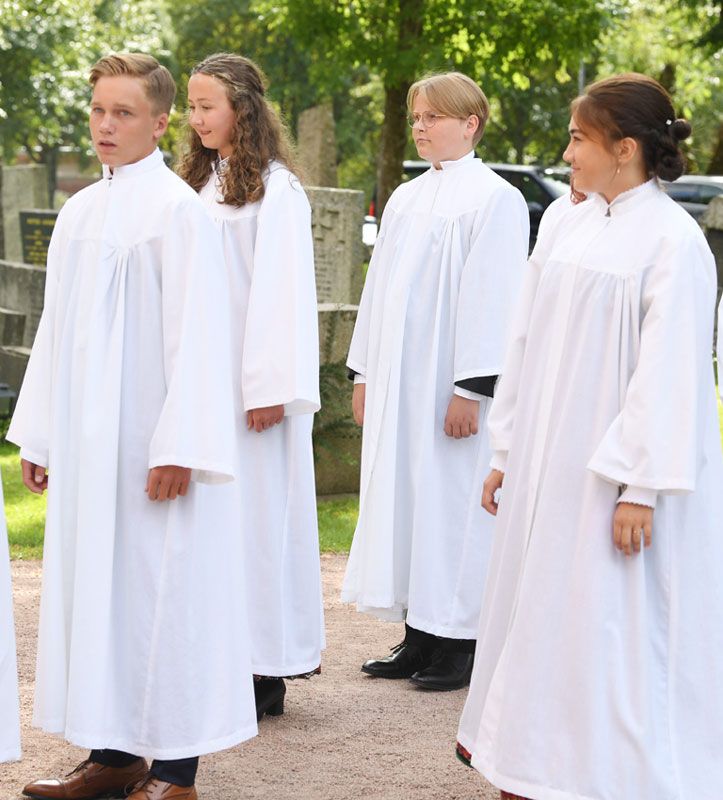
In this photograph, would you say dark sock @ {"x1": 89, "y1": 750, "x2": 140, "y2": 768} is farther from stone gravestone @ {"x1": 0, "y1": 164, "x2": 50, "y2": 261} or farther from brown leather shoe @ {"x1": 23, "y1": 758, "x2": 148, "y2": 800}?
stone gravestone @ {"x1": 0, "y1": 164, "x2": 50, "y2": 261}

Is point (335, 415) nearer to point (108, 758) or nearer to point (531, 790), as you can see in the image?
point (108, 758)

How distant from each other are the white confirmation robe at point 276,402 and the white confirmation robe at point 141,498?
77 cm

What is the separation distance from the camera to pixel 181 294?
4.20m

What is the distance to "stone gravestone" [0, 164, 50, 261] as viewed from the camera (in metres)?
19.6

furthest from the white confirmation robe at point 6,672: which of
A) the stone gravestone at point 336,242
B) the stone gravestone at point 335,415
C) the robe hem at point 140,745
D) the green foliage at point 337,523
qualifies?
the stone gravestone at point 336,242

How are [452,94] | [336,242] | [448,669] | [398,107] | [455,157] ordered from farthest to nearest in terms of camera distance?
[398,107]
[336,242]
[455,157]
[448,669]
[452,94]

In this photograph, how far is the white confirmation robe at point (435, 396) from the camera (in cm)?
588

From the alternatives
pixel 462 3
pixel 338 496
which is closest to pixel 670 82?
pixel 462 3

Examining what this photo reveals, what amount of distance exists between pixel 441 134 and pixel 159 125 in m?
1.80

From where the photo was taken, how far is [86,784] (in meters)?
4.45

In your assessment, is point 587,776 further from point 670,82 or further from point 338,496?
point 670,82

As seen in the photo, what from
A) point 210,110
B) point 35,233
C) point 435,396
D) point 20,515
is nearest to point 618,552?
point 435,396

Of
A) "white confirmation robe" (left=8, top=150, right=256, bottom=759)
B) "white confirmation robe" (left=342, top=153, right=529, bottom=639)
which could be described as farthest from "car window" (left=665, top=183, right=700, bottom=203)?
"white confirmation robe" (left=8, top=150, right=256, bottom=759)

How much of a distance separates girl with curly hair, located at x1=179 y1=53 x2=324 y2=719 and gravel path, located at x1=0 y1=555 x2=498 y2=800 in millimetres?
257
